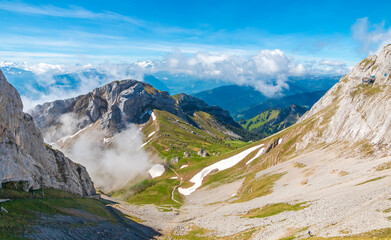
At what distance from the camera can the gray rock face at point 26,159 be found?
54531 millimetres

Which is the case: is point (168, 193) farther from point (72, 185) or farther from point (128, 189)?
point (72, 185)

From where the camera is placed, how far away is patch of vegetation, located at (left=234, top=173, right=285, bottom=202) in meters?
86.5

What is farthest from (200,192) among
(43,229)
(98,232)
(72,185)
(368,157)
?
(43,229)

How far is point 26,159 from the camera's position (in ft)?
206

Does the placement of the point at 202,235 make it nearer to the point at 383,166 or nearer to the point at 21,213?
the point at 21,213

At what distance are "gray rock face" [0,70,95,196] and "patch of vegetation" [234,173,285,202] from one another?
65.3 m

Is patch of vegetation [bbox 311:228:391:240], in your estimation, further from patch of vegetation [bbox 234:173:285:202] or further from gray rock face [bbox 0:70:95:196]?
gray rock face [bbox 0:70:95:196]

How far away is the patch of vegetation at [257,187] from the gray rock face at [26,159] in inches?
2572

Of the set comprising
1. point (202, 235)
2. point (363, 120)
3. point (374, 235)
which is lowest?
point (202, 235)

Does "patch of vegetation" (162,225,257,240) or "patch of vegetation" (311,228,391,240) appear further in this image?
"patch of vegetation" (162,225,257,240)

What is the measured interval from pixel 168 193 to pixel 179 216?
59136 millimetres

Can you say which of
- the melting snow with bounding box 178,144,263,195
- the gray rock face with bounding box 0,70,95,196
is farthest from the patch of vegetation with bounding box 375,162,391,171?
the gray rock face with bounding box 0,70,95,196

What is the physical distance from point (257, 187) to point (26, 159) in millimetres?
81153

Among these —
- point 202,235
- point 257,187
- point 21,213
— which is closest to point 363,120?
point 257,187
